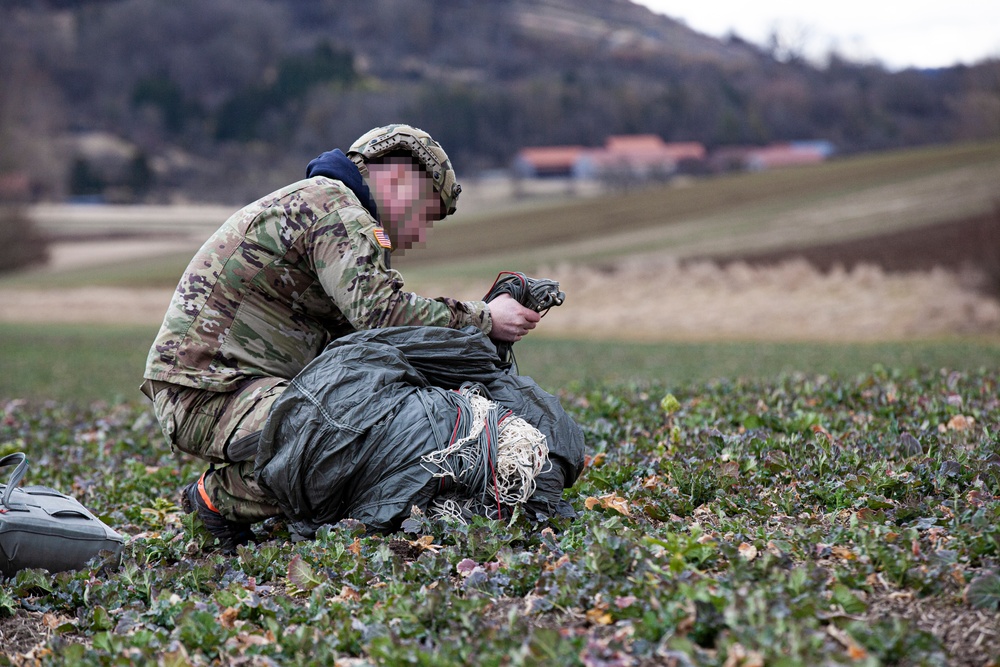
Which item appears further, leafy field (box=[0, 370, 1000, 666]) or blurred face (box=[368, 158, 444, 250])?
blurred face (box=[368, 158, 444, 250])

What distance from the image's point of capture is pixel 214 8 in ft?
496

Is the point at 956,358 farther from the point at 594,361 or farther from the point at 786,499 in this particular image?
the point at 786,499

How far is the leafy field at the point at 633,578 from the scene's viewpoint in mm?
2586

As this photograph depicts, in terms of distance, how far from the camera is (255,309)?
13.4 feet

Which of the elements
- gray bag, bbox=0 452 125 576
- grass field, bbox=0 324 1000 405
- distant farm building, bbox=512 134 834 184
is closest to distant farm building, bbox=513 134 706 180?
distant farm building, bbox=512 134 834 184

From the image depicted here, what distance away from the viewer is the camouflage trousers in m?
3.96

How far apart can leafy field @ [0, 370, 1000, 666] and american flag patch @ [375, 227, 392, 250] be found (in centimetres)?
119

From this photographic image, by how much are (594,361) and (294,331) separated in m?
14.2

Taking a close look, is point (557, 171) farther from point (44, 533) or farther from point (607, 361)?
point (44, 533)

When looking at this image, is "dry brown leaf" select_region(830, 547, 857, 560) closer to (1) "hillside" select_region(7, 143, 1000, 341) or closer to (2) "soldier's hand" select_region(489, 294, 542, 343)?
(2) "soldier's hand" select_region(489, 294, 542, 343)

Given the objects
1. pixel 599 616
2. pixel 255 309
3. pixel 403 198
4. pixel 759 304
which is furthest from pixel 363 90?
pixel 599 616

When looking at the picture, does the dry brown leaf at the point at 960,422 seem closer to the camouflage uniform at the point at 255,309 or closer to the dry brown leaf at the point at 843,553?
the dry brown leaf at the point at 843,553

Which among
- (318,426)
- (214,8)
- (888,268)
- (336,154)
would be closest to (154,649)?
(318,426)

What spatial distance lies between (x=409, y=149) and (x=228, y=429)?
1462 millimetres
